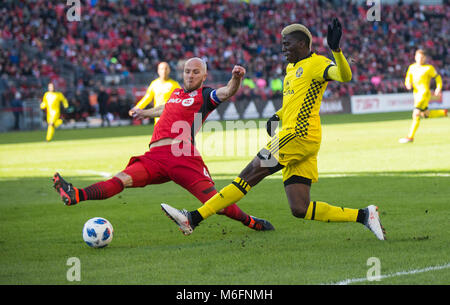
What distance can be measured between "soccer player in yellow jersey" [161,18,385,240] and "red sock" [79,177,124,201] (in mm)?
636

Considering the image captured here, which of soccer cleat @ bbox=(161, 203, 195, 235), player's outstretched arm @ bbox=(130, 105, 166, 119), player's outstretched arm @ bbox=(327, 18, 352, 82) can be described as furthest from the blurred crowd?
player's outstretched arm @ bbox=(327, 18, 352, 82)

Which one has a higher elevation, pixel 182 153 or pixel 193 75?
pixel 193 75

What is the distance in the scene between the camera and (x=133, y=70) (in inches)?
1492

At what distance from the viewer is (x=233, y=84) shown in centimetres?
711

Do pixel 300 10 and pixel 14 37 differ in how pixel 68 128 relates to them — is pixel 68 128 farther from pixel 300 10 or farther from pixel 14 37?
pixel 300 10

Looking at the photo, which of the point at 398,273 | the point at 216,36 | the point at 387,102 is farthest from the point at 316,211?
the point at 216,36

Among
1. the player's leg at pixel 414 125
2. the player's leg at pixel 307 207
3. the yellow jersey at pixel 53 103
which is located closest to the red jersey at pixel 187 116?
the player's leg at pixel 307 207

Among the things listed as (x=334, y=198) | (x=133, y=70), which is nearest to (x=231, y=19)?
(x=133, y=70)

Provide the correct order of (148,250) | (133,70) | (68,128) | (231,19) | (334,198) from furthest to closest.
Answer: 1. (231,19)
2. (133,70)
3. (68,128)
4. (334,198)
5. (148,250)

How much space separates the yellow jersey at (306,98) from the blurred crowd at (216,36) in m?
28.9

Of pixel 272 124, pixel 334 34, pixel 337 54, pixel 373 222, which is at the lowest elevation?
pixel 373 222

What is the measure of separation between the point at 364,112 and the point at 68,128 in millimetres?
17099

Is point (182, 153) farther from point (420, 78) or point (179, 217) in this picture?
point (420, 78)

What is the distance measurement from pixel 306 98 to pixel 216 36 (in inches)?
1454
